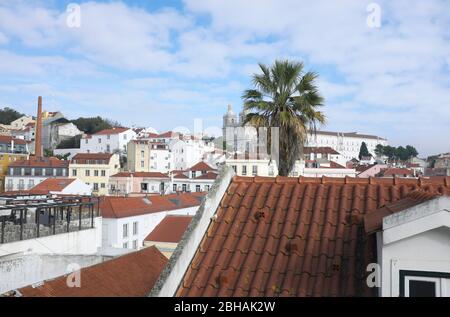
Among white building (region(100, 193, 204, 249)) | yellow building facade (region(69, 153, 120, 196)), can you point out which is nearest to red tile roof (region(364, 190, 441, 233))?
white building (region(100, 193, 204, 249))

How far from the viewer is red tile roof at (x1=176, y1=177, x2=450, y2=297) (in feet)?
14.4

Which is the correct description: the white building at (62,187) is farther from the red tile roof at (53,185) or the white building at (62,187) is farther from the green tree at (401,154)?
the green tree at (401,154)

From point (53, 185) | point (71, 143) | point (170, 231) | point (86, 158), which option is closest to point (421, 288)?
point (170, 231)

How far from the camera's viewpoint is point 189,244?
4801 mm

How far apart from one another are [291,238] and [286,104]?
701 centimetres

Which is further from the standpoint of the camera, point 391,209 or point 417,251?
point 391,209

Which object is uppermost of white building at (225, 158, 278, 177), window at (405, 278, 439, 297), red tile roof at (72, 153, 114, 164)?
red tile roof at (72, 153, 114, 164)

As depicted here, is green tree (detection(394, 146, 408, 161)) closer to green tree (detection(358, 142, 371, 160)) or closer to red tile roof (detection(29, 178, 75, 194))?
green tree (detection(358, 142, 371, 160))

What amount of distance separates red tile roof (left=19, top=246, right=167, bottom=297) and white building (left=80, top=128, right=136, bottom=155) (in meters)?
96.2

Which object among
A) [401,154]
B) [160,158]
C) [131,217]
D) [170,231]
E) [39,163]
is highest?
[401,154]

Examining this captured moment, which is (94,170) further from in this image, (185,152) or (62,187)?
(185,152)

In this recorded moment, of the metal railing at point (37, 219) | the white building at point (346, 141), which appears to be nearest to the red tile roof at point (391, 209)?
the metal railing at point (37, 219)

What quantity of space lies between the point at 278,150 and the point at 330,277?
6735 mm
